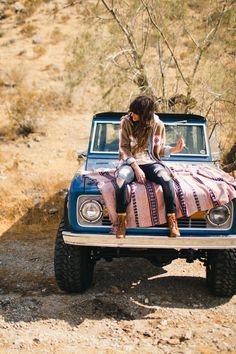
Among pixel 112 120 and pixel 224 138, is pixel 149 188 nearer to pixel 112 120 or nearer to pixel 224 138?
pixel 112 120

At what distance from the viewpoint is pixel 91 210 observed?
4164 mm

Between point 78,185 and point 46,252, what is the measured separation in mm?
2002

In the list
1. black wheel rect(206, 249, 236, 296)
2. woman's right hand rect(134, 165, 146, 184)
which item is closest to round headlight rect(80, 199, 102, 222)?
woman's right hand rect(134, 165, 146, 184)

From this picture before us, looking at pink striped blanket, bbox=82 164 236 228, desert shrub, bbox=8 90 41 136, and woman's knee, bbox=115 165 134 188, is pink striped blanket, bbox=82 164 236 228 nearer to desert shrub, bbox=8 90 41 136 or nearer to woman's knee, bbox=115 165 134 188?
woman's knee, bbox=115 165 134 188

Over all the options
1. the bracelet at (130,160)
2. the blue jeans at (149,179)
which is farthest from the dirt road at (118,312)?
the bracelet at (130,160)

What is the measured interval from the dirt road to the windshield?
126 centimetres

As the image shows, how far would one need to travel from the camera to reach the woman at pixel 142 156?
4012mm

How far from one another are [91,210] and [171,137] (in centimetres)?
170

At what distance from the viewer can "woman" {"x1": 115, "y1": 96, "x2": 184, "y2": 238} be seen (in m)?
4.01

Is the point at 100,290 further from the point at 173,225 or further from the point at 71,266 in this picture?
the point at 173,225

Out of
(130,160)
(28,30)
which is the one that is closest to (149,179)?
(130,160)

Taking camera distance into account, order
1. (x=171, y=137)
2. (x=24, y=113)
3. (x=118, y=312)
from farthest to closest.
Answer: (x=24, y=113) → (x=171, y=137) → (x=118, y=312)

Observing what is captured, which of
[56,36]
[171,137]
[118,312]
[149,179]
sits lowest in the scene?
[118,312]

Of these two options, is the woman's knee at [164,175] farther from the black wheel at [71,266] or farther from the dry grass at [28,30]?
the dry grass at [28,30]
